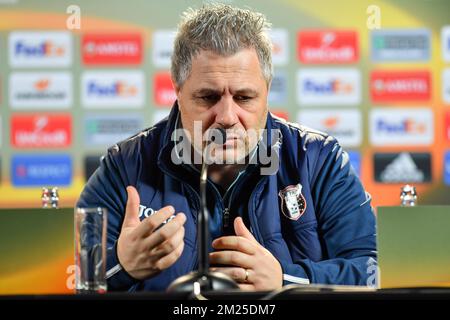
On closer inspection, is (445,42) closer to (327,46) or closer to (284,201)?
(327,46)

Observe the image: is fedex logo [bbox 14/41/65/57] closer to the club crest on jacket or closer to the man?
the man

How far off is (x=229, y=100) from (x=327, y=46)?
3.12 feet

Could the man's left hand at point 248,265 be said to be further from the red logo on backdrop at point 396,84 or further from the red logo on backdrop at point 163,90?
the red logo on backdrop at point 396,84

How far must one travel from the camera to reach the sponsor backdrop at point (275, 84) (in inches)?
148

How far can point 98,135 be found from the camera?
3.76 meters

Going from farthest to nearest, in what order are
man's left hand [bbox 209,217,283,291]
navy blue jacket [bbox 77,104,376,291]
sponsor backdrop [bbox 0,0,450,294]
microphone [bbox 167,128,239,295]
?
sponsor backdrop [bbox 0,0,450,294] < navy blue jacket [bbox 77,104,376,291] < man's left hand [bbox 209,217,283,291] < microphone [bbox 167,128,239,295]

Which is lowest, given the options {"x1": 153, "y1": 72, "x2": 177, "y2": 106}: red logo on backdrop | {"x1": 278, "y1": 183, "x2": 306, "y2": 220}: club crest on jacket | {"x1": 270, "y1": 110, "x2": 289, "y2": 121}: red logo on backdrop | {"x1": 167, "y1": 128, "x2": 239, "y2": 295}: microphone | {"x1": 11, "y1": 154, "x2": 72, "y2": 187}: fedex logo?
{"x1": 167, "y1": 128, "x2": 239, "y2": 295}: microphone

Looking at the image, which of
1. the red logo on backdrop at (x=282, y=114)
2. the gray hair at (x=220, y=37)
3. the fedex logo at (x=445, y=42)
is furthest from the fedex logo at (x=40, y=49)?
the fedex logo at (x=445, y=42)

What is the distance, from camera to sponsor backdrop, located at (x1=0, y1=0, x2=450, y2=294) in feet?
12.4

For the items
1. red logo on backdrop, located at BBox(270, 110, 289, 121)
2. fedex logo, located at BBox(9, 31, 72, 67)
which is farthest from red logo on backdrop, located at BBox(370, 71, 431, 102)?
fedex logo, located at BBox(9, 31, 72, 67)

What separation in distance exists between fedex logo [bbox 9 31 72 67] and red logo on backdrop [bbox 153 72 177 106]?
0.47 m

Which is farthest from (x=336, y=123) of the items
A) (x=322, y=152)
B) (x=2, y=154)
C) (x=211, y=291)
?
(x=211, y=291)

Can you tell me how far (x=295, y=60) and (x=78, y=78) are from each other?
114 centimetres
